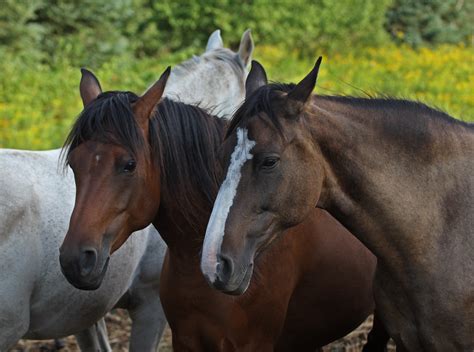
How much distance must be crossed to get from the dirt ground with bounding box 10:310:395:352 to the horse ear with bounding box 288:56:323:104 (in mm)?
2532

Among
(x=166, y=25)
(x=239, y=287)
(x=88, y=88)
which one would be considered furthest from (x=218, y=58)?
(x=166, y=25)

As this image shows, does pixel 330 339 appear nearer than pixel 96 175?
No

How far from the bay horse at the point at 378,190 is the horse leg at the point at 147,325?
4.82 ft

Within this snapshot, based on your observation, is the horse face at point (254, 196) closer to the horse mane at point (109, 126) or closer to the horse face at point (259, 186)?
the horse face at point (259, 186)

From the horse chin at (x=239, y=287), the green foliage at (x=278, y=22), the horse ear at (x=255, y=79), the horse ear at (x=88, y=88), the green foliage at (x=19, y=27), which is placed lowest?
the green foliage at (x=278, y=22)

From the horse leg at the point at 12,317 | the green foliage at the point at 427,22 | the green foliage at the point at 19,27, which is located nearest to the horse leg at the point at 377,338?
the horse leg at the point at 12,317

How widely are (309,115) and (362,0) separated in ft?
47.6

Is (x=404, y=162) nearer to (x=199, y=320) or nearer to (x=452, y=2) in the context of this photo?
(x=199, y=320)

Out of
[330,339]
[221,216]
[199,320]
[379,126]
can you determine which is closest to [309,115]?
[379,126]

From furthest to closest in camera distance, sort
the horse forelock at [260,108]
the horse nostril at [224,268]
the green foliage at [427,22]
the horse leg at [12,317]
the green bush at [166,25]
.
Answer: the green foliage at [427,22] → the green bush at [166,25] → the horse leg at [12,317] → the horse forelock at [260,108] → the horse nostril at [224,268]

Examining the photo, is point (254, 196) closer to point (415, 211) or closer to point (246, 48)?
point (415, 211)

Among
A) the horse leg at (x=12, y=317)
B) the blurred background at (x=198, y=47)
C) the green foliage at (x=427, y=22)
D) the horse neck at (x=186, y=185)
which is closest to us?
the horse neck at (x=186, y=185)

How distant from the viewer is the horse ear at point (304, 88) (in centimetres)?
289

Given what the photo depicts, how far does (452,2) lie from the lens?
62.6 ft
